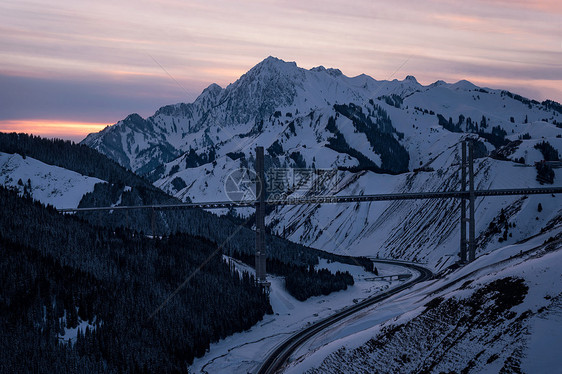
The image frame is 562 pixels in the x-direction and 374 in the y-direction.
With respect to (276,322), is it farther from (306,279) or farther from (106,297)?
(106,297)

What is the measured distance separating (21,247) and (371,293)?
60.8m

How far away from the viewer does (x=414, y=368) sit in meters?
48.9

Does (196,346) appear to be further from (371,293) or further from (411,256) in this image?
(411,256)

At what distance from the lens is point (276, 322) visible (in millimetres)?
93125

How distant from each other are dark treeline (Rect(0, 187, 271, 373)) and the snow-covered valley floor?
6.51 ft

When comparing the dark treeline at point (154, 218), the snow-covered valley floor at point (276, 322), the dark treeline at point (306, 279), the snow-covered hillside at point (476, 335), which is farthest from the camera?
the dark treeline at point (154, 218)

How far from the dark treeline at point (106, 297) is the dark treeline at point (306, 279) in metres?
10.3

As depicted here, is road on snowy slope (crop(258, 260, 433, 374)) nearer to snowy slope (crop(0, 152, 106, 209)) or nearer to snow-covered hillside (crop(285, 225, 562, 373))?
snow-covered hillside (crop(285, 225, 562, 373))

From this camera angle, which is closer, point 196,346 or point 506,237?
point 196,346

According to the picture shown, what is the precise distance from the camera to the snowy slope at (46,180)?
169000 mm

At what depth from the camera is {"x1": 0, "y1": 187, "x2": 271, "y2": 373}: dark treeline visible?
217ft

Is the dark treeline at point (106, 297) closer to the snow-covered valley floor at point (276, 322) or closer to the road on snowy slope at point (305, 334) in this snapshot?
the snow-covered valley floor at point (276, 322)

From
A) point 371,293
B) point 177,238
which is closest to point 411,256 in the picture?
point 371,293

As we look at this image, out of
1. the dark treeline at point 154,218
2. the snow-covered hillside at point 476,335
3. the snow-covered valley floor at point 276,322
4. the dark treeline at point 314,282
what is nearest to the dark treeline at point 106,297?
the snow-covered valley floor at point 276,322
